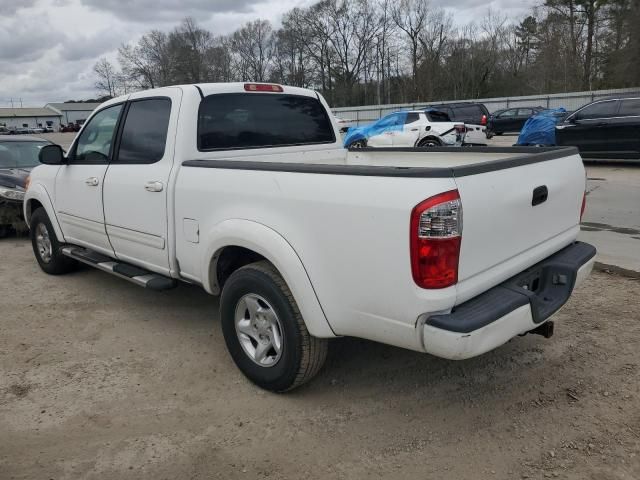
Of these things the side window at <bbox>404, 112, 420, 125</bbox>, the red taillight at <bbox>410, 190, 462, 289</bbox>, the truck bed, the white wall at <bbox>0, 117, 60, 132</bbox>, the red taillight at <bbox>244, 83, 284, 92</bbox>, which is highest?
the white wall at <bbox>0, 117, 60, 132</bbox>

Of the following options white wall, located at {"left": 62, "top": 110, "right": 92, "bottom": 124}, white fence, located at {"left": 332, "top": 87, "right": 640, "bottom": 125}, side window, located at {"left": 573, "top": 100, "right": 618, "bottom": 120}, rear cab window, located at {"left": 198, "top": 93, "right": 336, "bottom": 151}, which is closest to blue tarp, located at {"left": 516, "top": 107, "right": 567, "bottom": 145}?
side window, located at {"left": 573, "top": 100, "right": 618, "bottom": 120}

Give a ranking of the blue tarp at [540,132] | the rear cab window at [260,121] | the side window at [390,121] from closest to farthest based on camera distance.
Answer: the rear cab window at [260,121] → the blue tarp at [540,132] → the side window at [390,121]

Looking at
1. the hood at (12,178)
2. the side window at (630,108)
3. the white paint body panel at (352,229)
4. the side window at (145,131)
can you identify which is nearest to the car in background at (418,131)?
the side window at (630,108)

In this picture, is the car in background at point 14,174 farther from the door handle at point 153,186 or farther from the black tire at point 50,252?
the door handle at point 153,186

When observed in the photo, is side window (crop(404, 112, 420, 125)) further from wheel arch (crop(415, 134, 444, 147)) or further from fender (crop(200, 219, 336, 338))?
fender (crop(200, 219, 336, 338))

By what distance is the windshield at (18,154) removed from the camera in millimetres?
8578

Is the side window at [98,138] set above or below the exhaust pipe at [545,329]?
above

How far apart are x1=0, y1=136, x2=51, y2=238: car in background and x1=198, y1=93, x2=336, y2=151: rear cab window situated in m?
4.76

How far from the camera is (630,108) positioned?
12789mm

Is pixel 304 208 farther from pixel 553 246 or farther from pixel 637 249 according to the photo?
pixel 637 249

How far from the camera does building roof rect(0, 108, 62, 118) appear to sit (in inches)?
4675

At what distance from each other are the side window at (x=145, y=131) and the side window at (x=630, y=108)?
12296 millimetres

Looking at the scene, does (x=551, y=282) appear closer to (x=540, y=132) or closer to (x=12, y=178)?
(x=12, y=178)

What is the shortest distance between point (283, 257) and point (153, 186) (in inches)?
58.0
